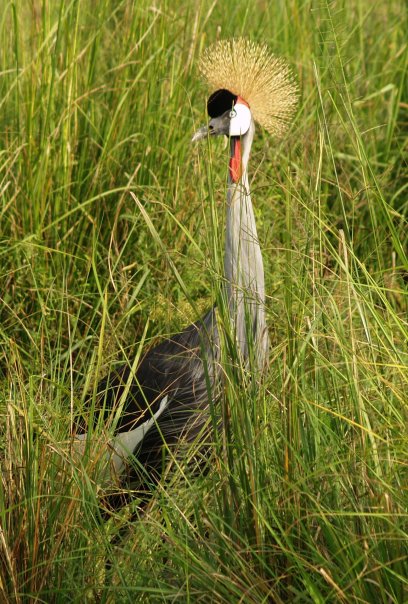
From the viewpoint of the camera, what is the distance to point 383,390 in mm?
1913

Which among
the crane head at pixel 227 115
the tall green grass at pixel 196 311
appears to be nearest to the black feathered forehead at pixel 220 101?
the crane head at pixel 227 115

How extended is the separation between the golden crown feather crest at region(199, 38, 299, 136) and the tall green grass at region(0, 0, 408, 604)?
0.58 feet

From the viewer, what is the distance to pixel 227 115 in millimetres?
2832

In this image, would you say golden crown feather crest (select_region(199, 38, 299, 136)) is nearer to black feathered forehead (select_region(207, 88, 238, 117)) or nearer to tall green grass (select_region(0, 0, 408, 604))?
black feathered forehead (select_region(207, 88, 238, 117))

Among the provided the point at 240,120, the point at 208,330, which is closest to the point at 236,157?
the point at 240,120

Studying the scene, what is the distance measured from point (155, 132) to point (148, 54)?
261 millimetres

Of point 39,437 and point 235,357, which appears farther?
point 39,437

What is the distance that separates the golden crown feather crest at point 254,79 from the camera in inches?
110

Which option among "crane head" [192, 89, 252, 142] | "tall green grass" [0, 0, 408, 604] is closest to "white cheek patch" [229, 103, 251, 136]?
"crane head" [192, 89, 252, 142]

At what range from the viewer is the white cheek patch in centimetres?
279

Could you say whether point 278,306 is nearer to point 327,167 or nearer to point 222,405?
point 327,167

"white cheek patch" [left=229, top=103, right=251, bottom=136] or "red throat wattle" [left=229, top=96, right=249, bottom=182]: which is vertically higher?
"white cheek patch" [left=229, top=103, right=251, bottom=136]

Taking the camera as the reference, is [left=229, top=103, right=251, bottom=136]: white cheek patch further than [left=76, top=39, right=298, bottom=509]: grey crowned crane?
Yes

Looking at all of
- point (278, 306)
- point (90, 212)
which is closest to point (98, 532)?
point (278, 306)
